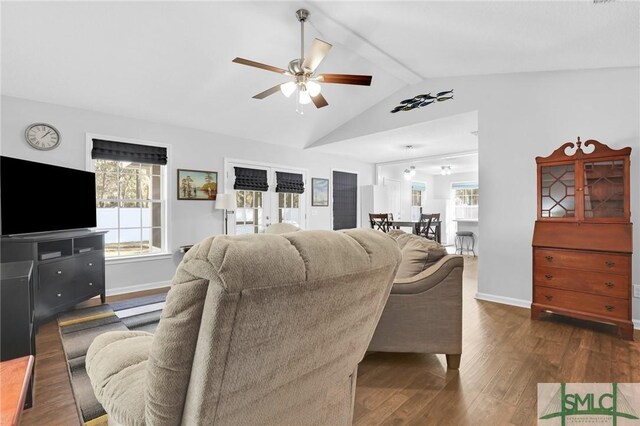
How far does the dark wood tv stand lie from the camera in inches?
117

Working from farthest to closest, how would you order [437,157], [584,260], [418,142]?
[437,157]
[418,142]
[584,260]

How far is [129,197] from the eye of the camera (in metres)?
4.51

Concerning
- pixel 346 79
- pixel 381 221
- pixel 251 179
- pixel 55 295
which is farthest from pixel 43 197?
pixel 381 221

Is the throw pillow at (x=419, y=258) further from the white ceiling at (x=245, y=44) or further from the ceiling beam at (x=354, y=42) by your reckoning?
the ceiling beam at (x=354, y=42)

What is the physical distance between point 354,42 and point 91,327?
399cm

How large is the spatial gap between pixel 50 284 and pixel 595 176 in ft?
17.7

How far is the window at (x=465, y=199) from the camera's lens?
9.48m

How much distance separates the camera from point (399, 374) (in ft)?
7.21

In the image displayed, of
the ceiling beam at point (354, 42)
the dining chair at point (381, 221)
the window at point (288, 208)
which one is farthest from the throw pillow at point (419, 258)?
the window at point (288, 208)

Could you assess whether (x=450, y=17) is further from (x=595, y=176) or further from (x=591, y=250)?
(x=591, y=250)

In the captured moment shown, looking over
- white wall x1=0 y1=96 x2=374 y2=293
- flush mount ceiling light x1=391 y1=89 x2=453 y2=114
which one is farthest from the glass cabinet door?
white wall x1=0 y1=96 x2=374 y2=293

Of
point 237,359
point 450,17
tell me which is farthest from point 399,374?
point 450,17

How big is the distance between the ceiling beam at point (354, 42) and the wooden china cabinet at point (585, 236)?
2055 millimetres

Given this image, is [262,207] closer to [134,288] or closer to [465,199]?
[134,288]
